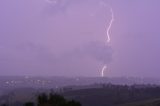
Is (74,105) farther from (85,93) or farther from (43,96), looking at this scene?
(85,93)

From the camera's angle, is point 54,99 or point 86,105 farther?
point 86,105

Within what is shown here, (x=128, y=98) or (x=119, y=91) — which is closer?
(x=128, y=98)

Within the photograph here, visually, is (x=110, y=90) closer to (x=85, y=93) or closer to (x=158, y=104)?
(x=85, y=93)

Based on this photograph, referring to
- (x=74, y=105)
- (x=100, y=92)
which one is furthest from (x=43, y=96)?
(x=100, y=92)

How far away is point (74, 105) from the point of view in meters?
37.6

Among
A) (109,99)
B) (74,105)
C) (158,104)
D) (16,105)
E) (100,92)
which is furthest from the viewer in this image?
(100,92)

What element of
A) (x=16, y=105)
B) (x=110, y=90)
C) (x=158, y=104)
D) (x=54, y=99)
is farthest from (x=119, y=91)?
(x=54, y=99)

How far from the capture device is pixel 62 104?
3828 centimetres

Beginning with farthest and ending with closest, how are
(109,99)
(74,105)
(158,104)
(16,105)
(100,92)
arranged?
(100,92), (109,99), (16,105), (158,104), (74,105)

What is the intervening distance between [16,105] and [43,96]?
198 ft

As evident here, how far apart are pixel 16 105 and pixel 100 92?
976 inches

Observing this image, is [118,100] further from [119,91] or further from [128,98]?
[119,91]

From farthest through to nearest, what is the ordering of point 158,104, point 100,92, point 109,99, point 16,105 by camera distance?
point 100,92 < point 109,99 < point 16,105 < point 158,104

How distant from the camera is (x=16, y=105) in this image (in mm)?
99000
